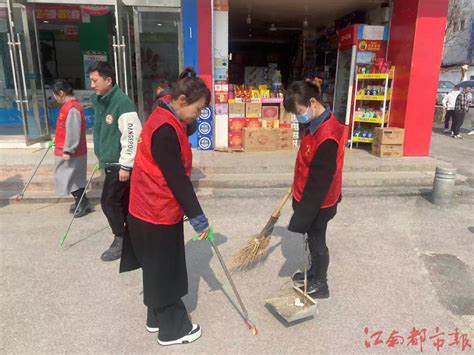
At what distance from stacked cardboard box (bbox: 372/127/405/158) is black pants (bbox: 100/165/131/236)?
5.17m

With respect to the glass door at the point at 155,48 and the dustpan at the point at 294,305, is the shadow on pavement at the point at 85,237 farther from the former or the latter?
the glass door at the point at 155,48

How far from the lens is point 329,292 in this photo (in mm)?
3170

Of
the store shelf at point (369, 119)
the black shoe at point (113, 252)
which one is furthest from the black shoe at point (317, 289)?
the store shelf at point (369, 119)

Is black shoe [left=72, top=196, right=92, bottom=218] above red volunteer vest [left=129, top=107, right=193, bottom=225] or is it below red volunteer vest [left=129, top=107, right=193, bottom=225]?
below

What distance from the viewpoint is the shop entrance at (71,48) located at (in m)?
7.09

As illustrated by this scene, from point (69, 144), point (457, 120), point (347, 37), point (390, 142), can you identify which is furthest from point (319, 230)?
point (457, 120)

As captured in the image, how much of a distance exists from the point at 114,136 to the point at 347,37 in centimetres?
605

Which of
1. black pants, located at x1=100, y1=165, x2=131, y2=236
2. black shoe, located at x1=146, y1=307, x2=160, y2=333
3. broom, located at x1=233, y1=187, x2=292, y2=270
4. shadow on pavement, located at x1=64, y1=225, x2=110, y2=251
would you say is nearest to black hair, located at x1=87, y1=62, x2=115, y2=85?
black pants, located at x1=100, y1=165, x2=131, y2=236

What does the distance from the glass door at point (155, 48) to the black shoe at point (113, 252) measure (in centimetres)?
468

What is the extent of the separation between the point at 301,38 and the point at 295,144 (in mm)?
5234

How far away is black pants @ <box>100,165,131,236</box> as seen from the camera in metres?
3.50

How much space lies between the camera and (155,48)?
7805 mm

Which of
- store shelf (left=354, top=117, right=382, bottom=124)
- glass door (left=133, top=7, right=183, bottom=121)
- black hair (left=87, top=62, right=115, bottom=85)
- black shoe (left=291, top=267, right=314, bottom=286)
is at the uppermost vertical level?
glass door (left=133, top=7, right=183, bottom=121)

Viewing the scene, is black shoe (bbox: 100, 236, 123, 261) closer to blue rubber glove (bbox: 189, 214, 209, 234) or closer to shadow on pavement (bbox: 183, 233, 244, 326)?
shadow on pavement (bbox: 183, 233, 244, 326)
